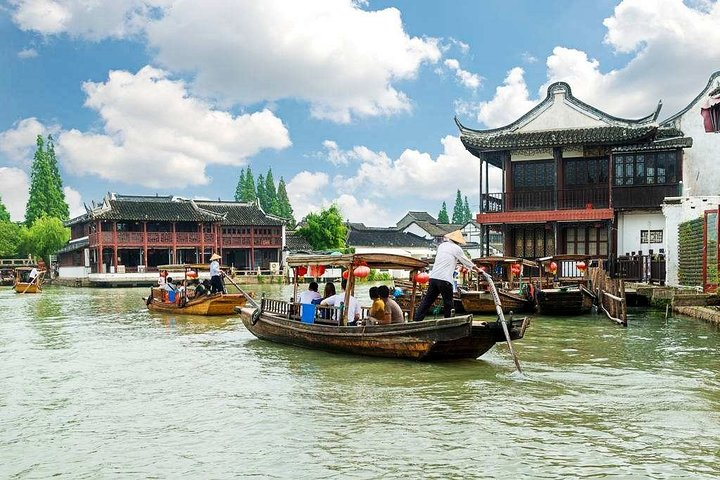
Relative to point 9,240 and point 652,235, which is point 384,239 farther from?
point 652,235

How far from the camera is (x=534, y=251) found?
86.8 ft

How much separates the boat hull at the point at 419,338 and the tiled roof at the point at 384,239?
4851cm

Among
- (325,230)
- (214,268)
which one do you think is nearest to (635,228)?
(214,268)

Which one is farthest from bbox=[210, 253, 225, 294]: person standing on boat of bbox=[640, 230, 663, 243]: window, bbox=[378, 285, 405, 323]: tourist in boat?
bbox=[640, 230, 663, 243]: window

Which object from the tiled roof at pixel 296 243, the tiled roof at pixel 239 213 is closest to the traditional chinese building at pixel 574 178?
the tiled roof at pixel 239 213

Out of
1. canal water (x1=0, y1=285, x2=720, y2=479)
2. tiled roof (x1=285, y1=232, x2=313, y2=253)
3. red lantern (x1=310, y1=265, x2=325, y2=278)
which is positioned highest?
tiled roof (x1=285, y1=232, x2=313, y2=253)

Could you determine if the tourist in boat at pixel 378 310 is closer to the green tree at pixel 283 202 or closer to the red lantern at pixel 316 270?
the red lantern at pixel 316 270

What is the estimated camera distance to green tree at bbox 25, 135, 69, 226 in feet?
191

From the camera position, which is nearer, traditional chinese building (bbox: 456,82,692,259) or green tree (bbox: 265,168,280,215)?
traditional chinese building (bbox: 456,82,692,259)

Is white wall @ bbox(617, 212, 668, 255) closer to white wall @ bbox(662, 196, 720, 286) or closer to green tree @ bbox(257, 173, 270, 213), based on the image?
white wall @ bbox(662, 196, 720, 286)

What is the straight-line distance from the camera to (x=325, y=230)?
50938mm

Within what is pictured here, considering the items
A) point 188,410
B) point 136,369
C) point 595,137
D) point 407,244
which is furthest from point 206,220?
point 188,410

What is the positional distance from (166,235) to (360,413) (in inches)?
1565

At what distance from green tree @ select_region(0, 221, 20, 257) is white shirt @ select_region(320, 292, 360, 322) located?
4952 cm
